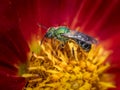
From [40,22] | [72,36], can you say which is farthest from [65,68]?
[40,22]

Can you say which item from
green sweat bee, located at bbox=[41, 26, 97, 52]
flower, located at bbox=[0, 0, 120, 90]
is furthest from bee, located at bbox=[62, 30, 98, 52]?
flower, located at bbox=[0, 0, 120, 90]

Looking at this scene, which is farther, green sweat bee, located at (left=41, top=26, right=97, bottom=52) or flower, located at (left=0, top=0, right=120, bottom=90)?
flower, located at (left=0, top=0, right=120, bottom=90)

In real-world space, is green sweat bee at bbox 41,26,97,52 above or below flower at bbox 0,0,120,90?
below

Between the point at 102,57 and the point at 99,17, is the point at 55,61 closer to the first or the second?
the point at 102,57

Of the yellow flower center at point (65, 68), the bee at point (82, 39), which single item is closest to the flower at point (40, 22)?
the yellow flower center at point (65, 68)

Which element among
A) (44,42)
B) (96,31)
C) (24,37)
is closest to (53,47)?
(44,42)

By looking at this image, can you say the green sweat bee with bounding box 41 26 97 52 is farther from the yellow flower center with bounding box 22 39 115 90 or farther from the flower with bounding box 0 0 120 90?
the flower with bounding box 0 0 120 90

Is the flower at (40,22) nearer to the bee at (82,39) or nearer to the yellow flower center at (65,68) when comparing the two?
the yellow flower center at (65,68)

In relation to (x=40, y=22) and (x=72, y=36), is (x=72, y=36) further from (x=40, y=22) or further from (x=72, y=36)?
(x=40, y=22)
